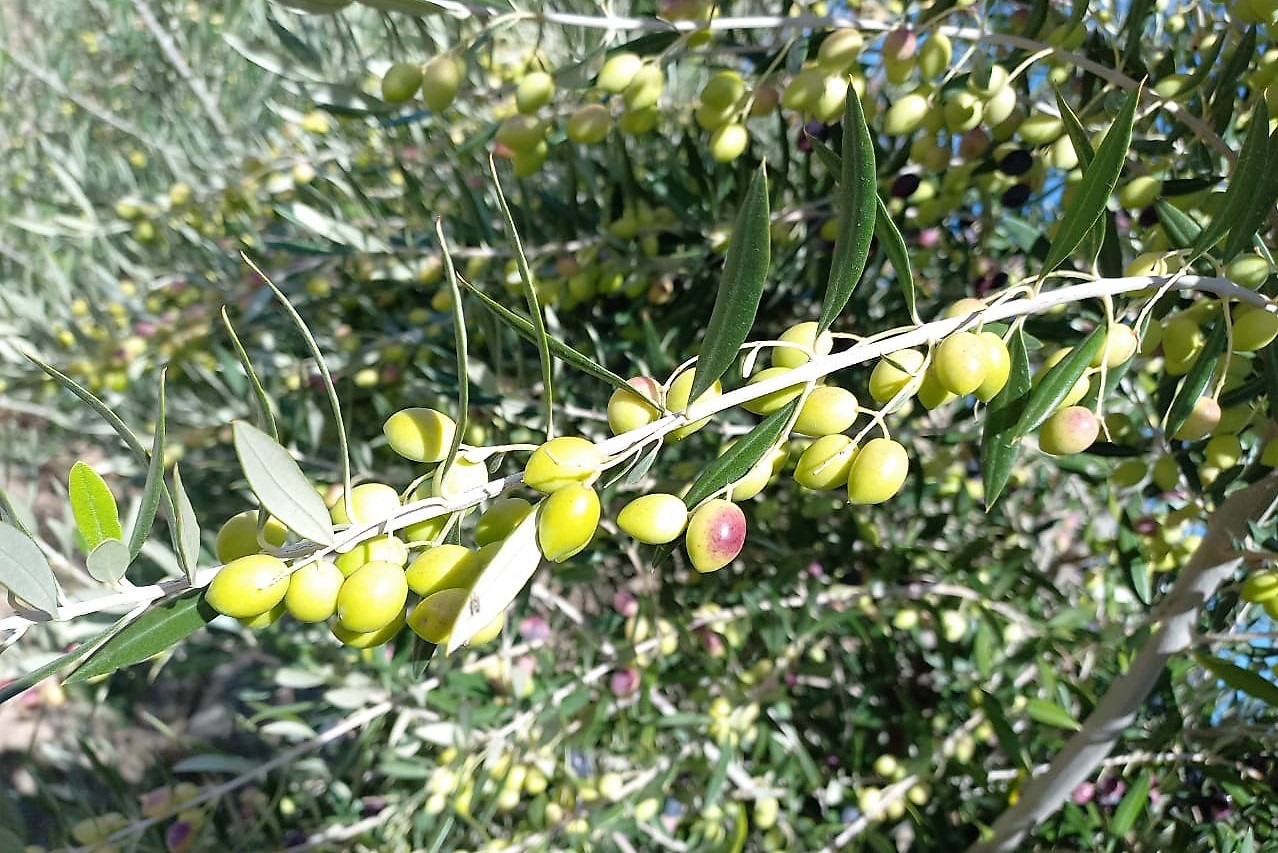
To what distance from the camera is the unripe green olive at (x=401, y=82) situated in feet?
3.26

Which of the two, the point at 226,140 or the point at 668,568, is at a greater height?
the point at 226,140

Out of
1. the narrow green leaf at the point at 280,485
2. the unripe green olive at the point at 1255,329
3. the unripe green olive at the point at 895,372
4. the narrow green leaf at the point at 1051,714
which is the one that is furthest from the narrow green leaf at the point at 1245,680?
the narrow green leaf at the point at 280,485

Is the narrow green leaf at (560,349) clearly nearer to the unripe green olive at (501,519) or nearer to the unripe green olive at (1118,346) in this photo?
the unripe green olive at (501,519)

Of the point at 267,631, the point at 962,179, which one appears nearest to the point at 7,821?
the point at 267,631

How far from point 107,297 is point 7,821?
1608 millimetres

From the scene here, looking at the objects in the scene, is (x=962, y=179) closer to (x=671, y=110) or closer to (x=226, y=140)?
(x=671, y=110)

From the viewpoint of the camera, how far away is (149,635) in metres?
0.49

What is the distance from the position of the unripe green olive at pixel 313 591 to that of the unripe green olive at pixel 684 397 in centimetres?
24

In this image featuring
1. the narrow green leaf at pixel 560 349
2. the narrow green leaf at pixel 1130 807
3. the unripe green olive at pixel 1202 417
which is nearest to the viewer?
the narrow green leaf at pixel 560 349

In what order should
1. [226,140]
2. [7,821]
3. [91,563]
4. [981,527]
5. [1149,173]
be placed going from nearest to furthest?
[91,563]
[1149,173]
[7,821]
[981,527]
[226,140]

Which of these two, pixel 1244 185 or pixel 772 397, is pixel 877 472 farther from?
pixel 1244 185

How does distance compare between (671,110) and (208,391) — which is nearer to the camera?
(671,110)

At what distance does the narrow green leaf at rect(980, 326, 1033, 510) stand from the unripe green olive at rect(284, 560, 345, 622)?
488mm

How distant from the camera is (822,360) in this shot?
20.7 inches
